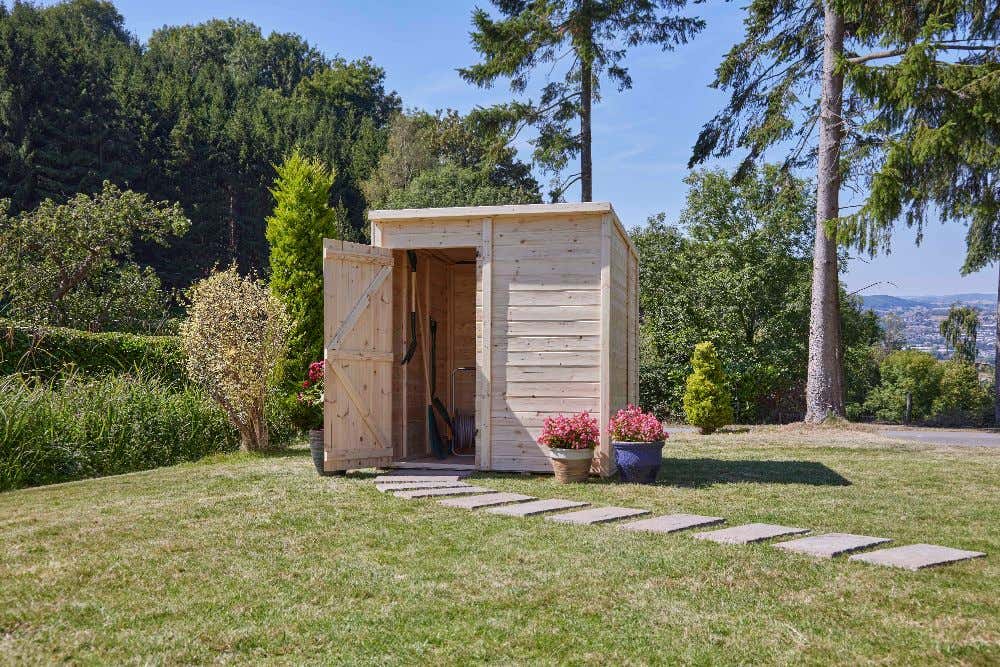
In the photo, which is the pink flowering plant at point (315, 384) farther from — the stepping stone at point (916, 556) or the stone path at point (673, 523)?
the stepping stone at point (916, 556)

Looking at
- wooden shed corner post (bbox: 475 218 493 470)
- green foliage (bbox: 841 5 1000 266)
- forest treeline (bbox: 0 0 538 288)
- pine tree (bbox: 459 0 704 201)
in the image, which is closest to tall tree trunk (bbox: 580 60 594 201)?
pine tree (bbox: 459 0 704 201)

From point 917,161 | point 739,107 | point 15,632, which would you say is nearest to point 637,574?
point 15,632

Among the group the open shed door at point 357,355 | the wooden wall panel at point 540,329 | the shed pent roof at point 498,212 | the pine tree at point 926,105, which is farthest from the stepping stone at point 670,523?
the pine tree at point 926,105

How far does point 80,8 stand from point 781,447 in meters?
49.6

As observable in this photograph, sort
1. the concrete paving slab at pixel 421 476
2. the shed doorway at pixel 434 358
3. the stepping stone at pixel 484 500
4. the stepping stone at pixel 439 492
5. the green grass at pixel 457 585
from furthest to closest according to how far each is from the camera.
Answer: the shed doorway at pixel 434 358 → the concrete paving slab at pixel 421 476 → the stepping stone at pixel 439 492 → the stepping stone at pixel 484 500 → the green grass at pixel 457 585

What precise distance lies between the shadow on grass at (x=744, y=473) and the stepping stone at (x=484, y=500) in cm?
157

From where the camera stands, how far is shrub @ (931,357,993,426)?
63.7ft

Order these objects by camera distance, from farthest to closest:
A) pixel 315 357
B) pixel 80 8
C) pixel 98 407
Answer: pixel 80 8 → pixel 315 357 → pixel 98 407

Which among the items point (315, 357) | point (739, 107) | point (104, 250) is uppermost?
point (739, 107)

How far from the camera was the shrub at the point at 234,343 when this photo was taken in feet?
30.5

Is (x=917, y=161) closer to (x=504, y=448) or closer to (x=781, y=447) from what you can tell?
(x=781, y=447)

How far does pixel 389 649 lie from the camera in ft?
9.87

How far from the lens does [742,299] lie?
18.2 m

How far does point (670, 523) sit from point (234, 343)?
597cm
